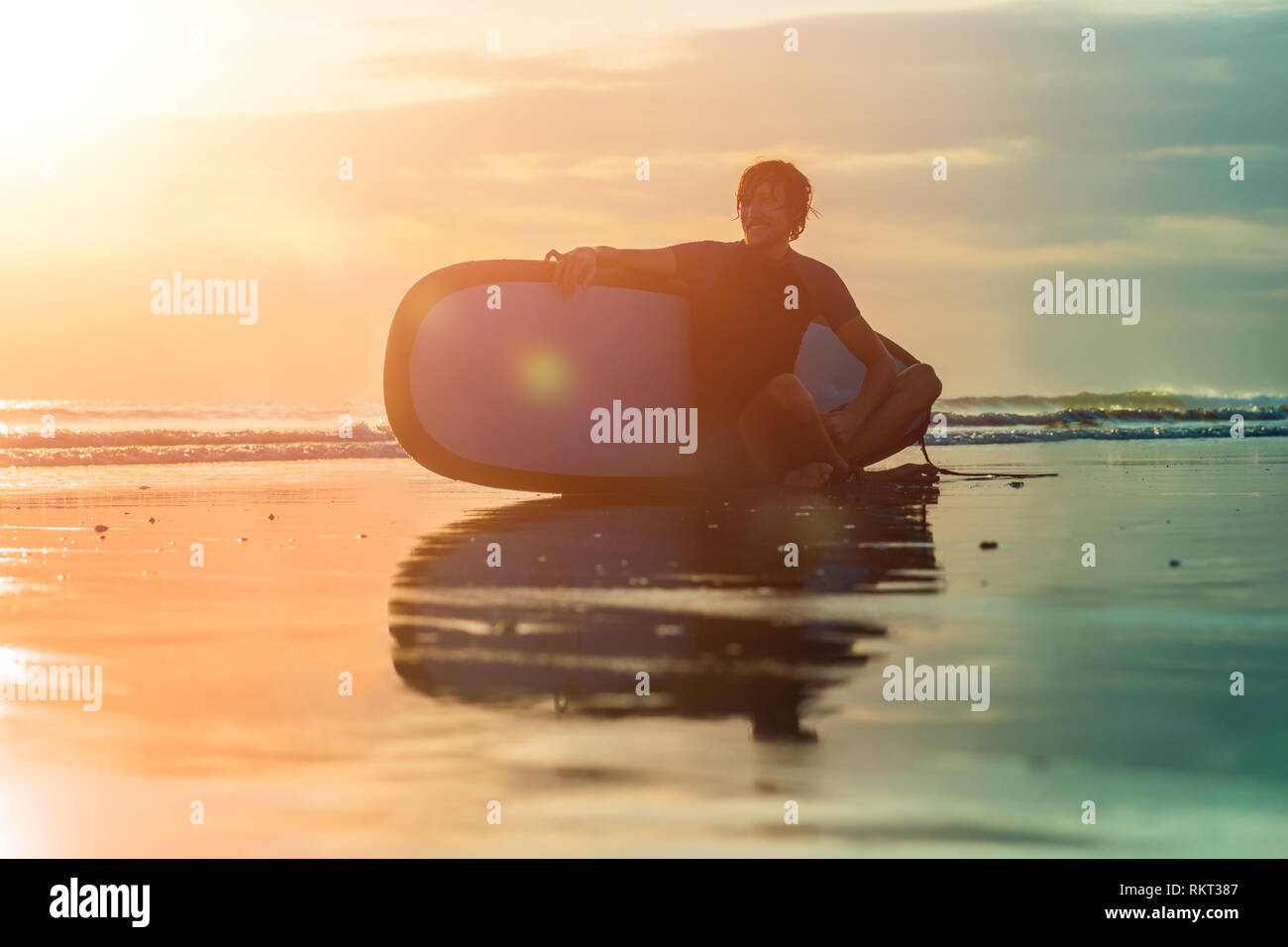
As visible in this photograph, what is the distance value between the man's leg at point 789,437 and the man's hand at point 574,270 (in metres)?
1.07

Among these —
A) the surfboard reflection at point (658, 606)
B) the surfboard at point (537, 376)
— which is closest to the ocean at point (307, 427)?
the surfboard at point (537, 376)

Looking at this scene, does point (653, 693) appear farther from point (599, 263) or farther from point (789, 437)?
point (599, 263)

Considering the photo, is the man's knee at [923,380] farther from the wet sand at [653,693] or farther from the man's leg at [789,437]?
the wet sand at [653,693]

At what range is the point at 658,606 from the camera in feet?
13.3

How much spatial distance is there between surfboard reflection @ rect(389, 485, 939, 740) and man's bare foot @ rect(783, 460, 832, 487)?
696mm

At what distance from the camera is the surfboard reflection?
3049 mm

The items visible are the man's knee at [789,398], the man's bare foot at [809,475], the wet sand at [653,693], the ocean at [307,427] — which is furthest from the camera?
the ocean at [307,427]

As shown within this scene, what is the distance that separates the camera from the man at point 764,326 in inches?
288

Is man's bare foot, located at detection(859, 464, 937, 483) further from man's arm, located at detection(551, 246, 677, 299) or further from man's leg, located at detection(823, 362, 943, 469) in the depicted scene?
man's arm, located at detection(551, 246, 677, 299)

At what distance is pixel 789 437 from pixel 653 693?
14.8 ft


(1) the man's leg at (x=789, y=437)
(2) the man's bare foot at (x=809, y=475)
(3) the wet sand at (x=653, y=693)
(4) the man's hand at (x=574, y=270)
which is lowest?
(3) the wet sand at (x=653, y=693)

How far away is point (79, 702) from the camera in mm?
3064
